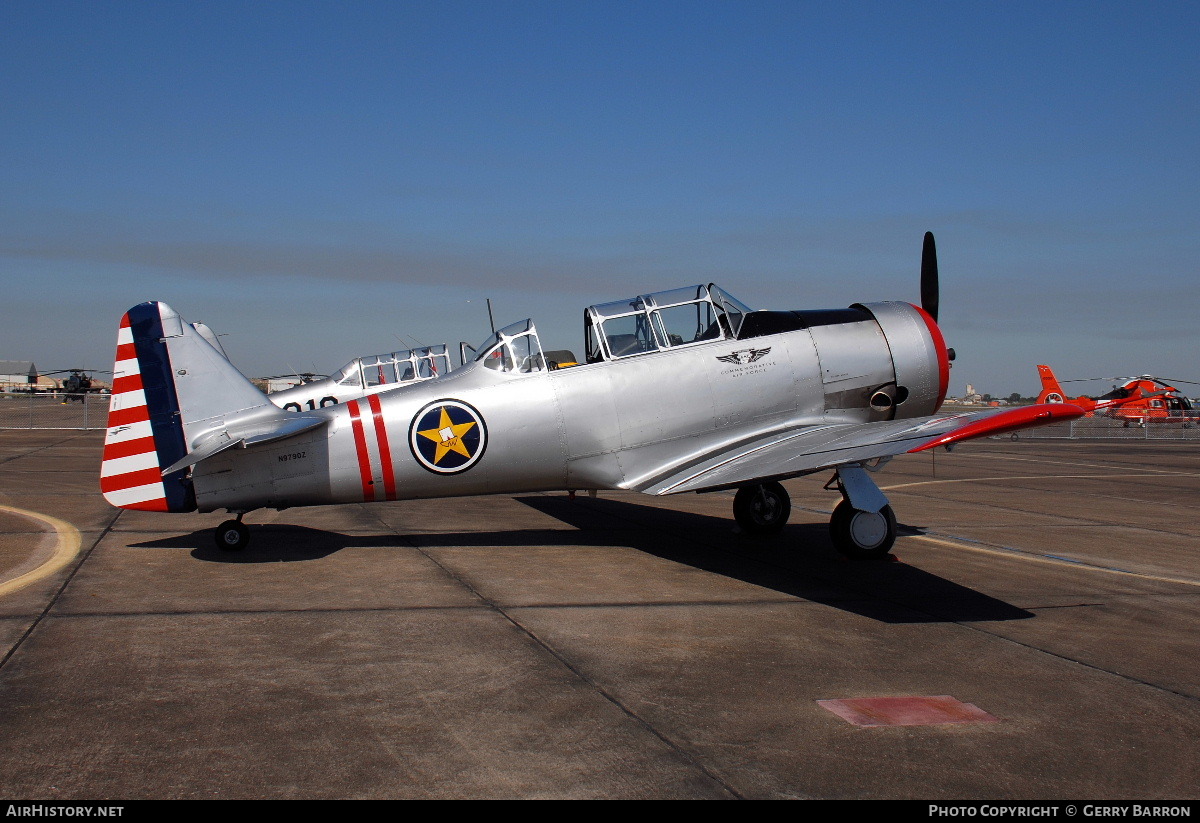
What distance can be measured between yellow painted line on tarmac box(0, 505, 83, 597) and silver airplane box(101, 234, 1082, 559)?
2.77 ft

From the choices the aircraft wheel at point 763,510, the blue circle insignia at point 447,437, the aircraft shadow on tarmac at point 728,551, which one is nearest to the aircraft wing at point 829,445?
the aircraft shadow on tarmac at point 728,551

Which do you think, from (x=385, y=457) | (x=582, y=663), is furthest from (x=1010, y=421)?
(x=385, y=457)

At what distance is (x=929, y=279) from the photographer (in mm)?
11312

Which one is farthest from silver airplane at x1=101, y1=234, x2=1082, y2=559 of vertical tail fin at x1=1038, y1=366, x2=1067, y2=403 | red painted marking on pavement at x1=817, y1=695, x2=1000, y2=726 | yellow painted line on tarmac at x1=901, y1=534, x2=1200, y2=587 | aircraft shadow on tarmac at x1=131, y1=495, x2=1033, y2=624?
vertical tail fin at x1=1038, y1=366, x2=1067, y2=403

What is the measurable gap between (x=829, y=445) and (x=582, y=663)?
3.85 m

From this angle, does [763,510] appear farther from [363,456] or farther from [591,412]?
[363,456]

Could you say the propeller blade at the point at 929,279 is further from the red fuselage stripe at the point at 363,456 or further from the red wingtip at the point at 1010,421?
the red fuselage stripe at the point at 363,456

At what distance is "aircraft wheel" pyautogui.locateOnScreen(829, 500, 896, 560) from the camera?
28.6 ft

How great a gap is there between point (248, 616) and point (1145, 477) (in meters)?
20.7

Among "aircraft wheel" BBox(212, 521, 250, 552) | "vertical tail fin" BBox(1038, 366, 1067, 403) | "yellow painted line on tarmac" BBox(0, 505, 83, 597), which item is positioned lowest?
"vertical tail fin" BBox(1038, 366, 1067, 403)

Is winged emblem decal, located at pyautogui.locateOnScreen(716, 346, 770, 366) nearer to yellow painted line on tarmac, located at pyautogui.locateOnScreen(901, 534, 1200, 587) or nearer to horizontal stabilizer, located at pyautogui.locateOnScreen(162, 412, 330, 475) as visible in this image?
yellow painted line on tarmac, located at pyautogui.locateOnScreen(901, 534, 1200, 587)

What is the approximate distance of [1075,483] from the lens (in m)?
18.8

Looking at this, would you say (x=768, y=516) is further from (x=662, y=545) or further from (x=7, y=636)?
(x=7, y=636)

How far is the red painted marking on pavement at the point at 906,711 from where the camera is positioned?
460 cm
